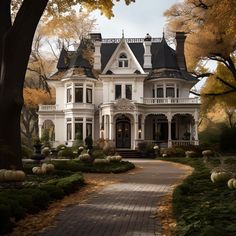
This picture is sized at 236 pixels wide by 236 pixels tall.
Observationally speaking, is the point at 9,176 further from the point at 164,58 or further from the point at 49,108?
the point at 164,58

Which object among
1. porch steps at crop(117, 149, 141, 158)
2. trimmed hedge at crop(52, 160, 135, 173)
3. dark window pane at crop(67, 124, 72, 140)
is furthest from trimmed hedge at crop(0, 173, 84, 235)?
dark window pane at crop(67, 124, 72, 140)

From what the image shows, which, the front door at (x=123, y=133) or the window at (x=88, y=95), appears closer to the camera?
the front door at (x=123, y=133)

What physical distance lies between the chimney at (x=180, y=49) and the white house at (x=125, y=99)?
0.10 metres

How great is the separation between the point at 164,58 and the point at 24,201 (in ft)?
118

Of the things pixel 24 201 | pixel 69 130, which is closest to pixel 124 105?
pixel 69 130

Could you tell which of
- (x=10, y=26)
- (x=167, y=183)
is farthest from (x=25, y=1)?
(x=167, y=183)

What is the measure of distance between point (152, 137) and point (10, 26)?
2911 cm

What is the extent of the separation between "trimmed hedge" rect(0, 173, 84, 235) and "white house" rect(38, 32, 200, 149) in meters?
28.8

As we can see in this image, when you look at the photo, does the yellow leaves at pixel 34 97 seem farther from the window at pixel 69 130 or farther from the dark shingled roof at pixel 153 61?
the window at pixel 69 130

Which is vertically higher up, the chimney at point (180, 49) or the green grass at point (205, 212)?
the chimney at point (180, 49)

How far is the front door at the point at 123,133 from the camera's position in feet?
136

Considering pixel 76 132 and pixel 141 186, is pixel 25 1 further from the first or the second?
pixel 76 132

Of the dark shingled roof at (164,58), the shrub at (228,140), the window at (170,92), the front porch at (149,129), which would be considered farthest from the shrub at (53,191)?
the dark shingled roof at (164,58)

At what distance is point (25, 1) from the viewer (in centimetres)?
1401
